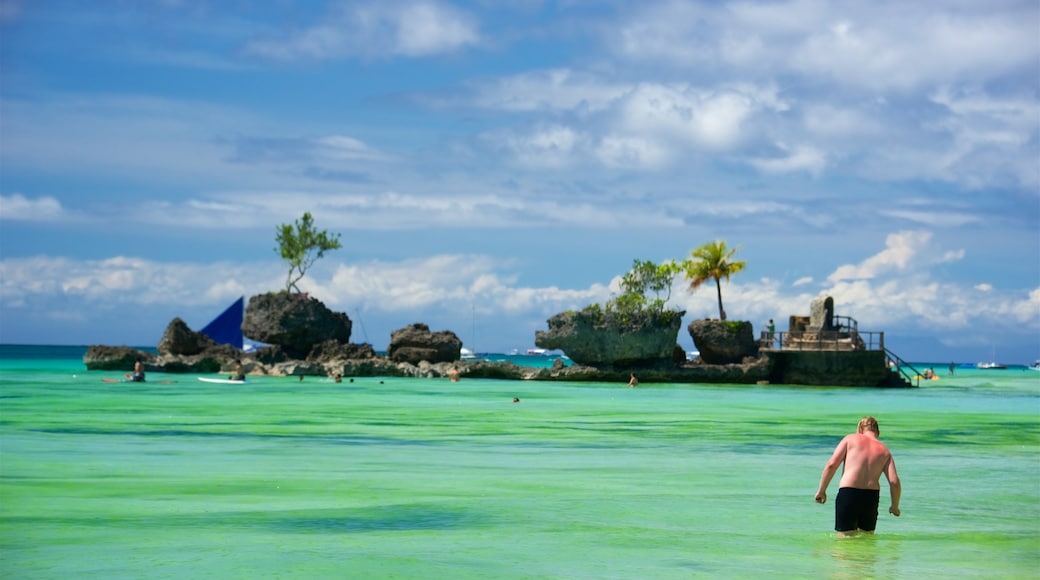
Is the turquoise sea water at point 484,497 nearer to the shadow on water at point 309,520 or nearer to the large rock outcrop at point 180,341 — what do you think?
the shadow on water at point 309,520

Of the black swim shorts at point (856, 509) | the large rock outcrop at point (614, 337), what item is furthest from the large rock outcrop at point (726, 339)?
the black swim shorts at point (856, 509)

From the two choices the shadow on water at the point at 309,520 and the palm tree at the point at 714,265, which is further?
the palm tree at the point at 714,265

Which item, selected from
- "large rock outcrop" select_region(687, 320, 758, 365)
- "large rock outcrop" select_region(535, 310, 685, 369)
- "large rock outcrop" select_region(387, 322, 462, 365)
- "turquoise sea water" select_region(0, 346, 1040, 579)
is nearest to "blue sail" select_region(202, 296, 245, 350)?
"large rock outcrop" select_region(387, 322, 462, 365)

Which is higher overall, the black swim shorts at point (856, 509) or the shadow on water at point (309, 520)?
the black swim shorts at point (856, 509)

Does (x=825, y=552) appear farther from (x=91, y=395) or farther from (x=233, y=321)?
(x=233, y=321)

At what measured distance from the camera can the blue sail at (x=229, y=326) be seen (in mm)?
82562

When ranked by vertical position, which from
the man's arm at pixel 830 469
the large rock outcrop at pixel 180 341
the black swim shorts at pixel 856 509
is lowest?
the black swim shorts at pixel 856 509

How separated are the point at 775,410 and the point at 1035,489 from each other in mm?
21752

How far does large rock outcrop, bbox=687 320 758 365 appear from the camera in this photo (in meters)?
68.6

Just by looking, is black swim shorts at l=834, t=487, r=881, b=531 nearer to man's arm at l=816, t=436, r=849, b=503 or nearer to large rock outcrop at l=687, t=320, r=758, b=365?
man's arm at l=816, t=436, r=849, b=503

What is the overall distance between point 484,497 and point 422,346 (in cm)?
5730

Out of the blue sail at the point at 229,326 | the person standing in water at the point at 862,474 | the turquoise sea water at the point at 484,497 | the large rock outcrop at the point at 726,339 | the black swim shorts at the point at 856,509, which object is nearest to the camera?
the person standing in water at the point at 862,474

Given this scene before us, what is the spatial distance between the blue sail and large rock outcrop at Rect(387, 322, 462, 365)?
14.3m

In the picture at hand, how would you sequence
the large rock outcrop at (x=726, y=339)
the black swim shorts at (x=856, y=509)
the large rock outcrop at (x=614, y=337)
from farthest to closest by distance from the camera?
the large rock outcrop at (x=726, y=339) → the large rock outcrop at (x=614, y=337) → the black swim shorts at (x=856, y=509)
